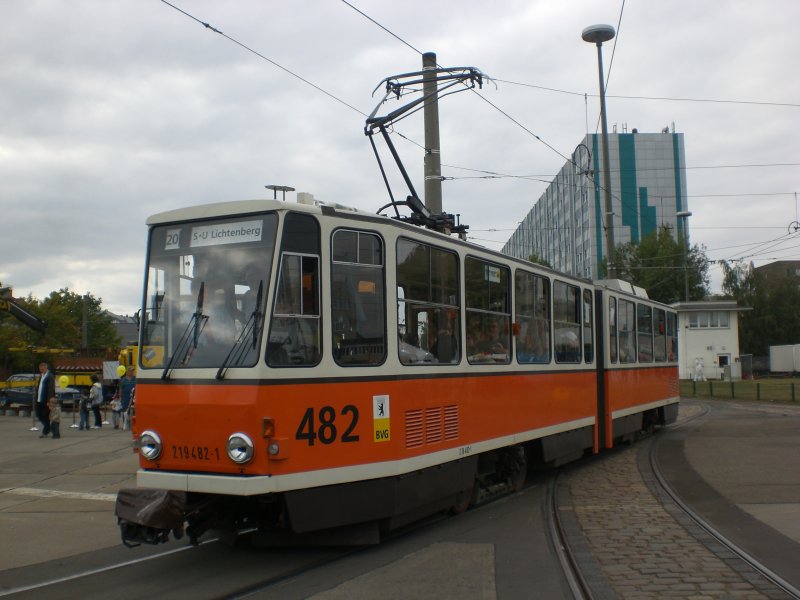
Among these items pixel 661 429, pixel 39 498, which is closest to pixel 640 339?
pixel 661 429

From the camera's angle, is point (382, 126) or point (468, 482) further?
point (382, 126)

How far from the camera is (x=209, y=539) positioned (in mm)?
7570

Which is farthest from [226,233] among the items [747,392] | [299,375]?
[747,392]

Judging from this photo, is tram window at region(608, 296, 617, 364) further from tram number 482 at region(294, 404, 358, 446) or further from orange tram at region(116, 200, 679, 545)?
tram number 482 at region(294, 404, 358, 446)

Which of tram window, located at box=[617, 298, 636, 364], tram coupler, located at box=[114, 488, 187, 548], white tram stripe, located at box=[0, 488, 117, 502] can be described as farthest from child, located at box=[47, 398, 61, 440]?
tram window, located at box=[617, 298, 636, 364]

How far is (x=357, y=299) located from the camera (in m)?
6.71

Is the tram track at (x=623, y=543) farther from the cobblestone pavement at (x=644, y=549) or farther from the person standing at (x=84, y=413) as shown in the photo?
the person standing at (x=84, y=413)

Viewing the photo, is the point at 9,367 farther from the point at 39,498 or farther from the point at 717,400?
the point at 39,498

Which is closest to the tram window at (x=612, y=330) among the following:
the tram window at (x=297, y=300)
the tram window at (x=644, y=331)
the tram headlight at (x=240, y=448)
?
the tram window at (x=644, y=331)

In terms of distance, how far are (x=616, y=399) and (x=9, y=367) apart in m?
48.9

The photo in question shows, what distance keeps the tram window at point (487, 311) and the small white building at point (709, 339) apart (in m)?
45.6

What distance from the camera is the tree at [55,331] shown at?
4559cm

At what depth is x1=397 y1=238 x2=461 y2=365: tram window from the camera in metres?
7.15

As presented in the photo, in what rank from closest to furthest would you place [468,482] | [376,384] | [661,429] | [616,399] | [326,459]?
[326,459], [376,384], [468,482], [616,399], [661,429]
